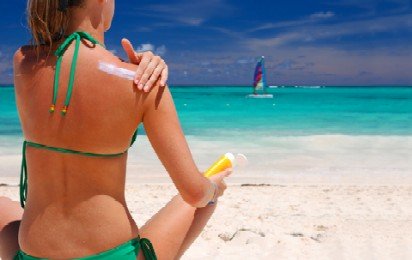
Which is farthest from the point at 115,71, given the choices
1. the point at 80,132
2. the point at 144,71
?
the point at 80,132

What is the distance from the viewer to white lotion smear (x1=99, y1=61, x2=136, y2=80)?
4.57 ft

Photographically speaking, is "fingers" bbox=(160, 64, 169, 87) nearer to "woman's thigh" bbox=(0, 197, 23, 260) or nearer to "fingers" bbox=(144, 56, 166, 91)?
"fingers" bbox=(144, 56, 166, 91)

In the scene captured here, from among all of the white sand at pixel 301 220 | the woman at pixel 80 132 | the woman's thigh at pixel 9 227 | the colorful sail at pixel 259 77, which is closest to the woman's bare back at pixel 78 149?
the woman at pixel 80 132

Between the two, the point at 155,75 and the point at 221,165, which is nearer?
the point at 155,75

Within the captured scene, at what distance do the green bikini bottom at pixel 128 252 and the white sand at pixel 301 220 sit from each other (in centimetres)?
189

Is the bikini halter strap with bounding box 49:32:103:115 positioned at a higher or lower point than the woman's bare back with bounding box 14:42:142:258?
higher

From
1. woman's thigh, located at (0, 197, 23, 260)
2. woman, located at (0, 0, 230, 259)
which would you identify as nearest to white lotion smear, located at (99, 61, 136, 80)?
woman, located at (0, 0, 230, 259)

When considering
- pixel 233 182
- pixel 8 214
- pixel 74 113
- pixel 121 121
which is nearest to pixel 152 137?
pixel 121 121

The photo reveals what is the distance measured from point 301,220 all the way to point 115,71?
3.38 metres

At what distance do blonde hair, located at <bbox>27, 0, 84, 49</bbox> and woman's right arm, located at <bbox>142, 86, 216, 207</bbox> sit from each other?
1.00ft

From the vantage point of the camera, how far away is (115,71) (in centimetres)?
140

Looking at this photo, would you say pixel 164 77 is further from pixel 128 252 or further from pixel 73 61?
pixel 128 252

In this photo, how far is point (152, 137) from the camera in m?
1.47

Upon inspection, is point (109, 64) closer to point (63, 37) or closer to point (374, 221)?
point (63, 37)
